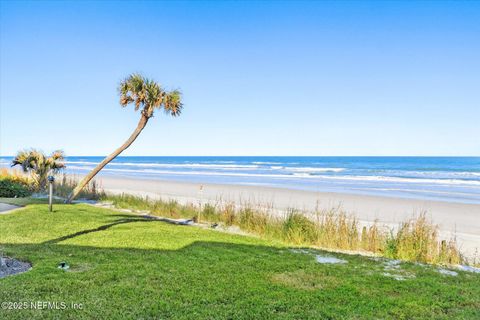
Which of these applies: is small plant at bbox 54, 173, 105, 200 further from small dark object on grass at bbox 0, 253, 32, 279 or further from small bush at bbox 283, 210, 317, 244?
small dark object on grass at bbox 0, 253, 32, 279

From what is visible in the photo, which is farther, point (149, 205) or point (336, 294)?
point (149, 205)

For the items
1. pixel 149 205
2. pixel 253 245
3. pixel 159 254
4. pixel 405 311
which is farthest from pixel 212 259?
pixel 149 205

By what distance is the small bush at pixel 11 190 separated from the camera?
17.7m

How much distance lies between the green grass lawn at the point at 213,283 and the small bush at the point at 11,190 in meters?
9.87

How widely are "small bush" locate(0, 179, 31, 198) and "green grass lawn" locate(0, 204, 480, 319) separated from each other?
32.4 ft

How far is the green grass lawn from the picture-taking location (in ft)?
16.2

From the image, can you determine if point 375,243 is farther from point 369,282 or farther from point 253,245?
point 369,282

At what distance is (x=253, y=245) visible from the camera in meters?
9.05

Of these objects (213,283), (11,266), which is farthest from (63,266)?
(213,283)

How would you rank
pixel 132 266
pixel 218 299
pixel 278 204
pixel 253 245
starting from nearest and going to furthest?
pixel 218 299 < pixel 132 266 < pixel 253 245 < pixel 278 204

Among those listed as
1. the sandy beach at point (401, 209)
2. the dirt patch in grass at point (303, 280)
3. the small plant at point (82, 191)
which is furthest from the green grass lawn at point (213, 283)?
the small plant at point (82, 191)

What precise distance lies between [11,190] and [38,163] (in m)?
2.07

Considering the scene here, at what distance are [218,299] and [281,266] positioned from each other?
6.70 ft

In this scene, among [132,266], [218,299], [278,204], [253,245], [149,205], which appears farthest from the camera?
[278,204]
